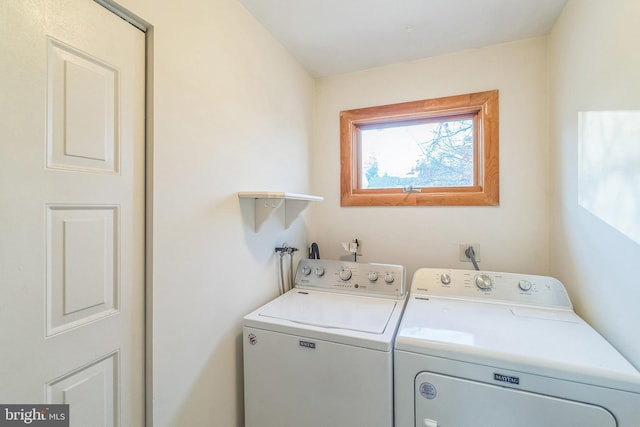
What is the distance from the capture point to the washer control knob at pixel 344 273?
1.64 m

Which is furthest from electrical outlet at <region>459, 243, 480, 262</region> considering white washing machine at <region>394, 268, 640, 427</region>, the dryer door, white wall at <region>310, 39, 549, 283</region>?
the dryer door

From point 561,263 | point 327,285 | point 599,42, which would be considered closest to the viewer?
point 599,42

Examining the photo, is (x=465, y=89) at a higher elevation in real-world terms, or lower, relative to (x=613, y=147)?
higher

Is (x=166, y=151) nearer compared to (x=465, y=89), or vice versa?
(x=166, y=151)

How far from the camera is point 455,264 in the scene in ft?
5.74

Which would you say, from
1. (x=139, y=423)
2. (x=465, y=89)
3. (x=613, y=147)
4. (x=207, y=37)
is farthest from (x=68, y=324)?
(x=465, y=89)

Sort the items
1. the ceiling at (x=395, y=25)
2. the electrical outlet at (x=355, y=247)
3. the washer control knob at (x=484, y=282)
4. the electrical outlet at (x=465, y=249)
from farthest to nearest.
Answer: the electrical outlet at (x=355, y=247)
the electrical outlet at (x=465, y=249)
the washer control knob at (x=484, y=282)
the ceiling at (x=395, y=25)

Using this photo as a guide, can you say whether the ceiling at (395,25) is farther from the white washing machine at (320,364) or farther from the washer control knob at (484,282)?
the white washing machine at (320,364)

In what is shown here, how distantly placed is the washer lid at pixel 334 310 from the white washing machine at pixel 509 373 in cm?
14

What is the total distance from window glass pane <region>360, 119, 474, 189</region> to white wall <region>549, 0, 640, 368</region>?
47 centimetres

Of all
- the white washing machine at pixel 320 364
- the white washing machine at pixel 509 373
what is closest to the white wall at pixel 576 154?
the white washing machine at pixel 509 373

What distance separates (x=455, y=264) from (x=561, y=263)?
521 mm

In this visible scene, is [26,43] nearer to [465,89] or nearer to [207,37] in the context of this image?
[207,37]

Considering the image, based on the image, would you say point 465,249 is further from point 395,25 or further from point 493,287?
point 395,25
